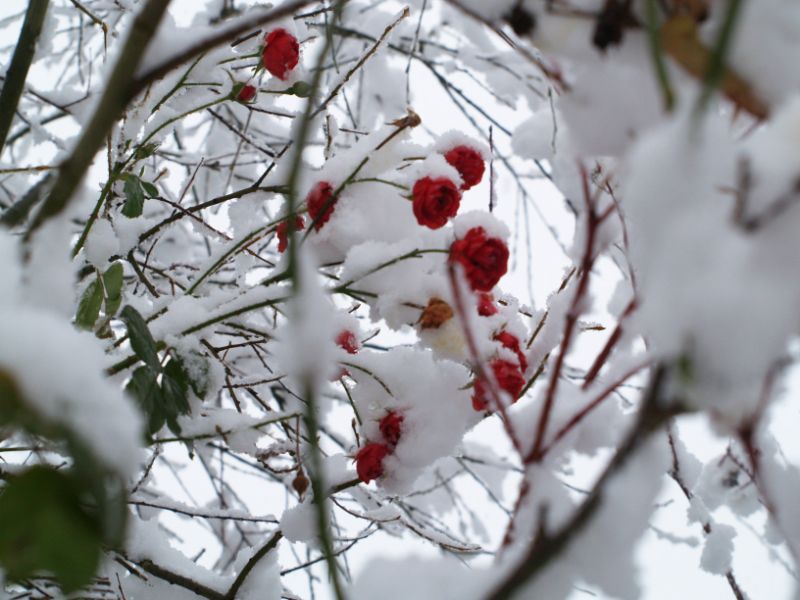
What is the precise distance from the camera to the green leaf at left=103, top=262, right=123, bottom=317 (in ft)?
3.09

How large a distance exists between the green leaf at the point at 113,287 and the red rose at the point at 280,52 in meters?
0.49

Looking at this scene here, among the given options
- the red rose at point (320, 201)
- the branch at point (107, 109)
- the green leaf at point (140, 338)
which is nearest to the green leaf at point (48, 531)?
the branch at point (107, 109)

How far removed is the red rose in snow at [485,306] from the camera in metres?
0.94

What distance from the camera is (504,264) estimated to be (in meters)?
0.82

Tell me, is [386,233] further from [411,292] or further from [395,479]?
[395,479]

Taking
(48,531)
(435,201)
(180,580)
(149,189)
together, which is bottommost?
(48,531)

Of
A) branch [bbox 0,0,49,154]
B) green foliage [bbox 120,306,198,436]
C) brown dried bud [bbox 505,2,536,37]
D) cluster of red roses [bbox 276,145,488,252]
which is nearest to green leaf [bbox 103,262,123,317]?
green foliage [bbox 120,306,198,436]

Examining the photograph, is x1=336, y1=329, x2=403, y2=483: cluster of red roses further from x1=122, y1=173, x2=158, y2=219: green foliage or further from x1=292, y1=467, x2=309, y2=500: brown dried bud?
x1=122, y1=173, x2=158, y2=219: green foliage

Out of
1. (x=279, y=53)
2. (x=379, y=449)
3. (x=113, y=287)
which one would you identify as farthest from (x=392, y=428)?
(x=279, y=53)

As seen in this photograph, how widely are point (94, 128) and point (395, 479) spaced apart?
58cm

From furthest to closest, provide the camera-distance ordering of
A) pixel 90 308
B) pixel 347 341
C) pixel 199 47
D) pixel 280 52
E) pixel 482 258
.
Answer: pixel 280 52, pixel 347 341, pixel 90 308, pixel 482 258, pixel 199 47

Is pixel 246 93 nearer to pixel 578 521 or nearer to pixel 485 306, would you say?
pixel 485 306

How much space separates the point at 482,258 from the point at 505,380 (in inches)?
5.4

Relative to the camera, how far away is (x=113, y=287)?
941 mm
